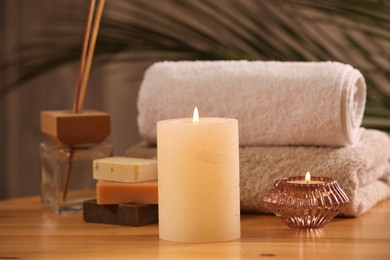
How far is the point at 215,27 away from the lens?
1.67m

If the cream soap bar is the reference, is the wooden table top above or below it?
below

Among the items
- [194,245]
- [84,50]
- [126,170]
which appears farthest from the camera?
[84,50]

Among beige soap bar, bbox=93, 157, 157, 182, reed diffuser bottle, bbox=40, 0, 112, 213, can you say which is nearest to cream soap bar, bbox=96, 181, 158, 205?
beige soap bar, bbox=93, 157, 157, 182

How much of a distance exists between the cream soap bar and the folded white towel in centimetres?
15

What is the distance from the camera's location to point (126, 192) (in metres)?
0.95

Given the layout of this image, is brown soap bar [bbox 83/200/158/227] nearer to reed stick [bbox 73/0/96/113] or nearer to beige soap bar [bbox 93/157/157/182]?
beige soap bar [bbox 93/157/157/182]

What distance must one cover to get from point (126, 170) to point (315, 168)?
23cm

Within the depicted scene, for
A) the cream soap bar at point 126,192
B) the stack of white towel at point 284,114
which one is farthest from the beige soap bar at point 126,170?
the stack of white towel at point 284,114

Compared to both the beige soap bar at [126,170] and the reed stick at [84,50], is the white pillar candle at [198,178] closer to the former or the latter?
the beige soap bar at [126,170]

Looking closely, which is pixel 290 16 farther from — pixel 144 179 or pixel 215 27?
pixel 144 179

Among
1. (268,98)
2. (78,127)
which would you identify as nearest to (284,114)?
(268,98)

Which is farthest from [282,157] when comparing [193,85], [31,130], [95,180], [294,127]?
[31,130]

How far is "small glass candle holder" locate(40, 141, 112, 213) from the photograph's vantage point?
1.06 meters

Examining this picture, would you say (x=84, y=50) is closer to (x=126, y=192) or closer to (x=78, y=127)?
(x=78, y=127)
